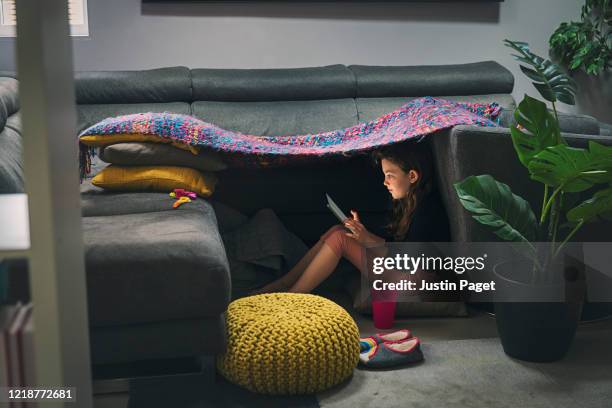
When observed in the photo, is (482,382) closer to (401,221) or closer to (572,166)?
(572,166)

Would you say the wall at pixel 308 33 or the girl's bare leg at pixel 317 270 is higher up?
the wall at pixel 308 33

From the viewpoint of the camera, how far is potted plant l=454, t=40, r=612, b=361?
7.05ft

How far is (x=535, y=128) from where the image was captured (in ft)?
7.26

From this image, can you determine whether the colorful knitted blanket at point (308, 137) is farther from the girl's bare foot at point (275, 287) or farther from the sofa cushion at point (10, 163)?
the girl's bare foot at point (275, 287)

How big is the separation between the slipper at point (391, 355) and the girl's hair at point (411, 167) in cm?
52

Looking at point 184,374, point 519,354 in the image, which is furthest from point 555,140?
point 184,374

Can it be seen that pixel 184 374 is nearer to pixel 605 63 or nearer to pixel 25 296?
pixel 25 296

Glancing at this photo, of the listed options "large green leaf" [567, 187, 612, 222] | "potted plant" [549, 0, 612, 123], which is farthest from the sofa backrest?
"potted plant" [549, 0, 612, 123]

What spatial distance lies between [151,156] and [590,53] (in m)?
2.60

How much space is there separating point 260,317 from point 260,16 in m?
2.39

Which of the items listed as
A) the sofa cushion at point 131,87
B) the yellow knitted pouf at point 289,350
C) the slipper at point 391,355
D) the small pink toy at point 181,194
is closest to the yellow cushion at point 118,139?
the small pink toy at point 181,194

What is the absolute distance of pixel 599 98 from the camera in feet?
14.7

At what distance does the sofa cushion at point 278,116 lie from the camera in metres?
3.68

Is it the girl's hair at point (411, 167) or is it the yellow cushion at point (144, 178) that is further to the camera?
the girl's hair at point (411, 167)
